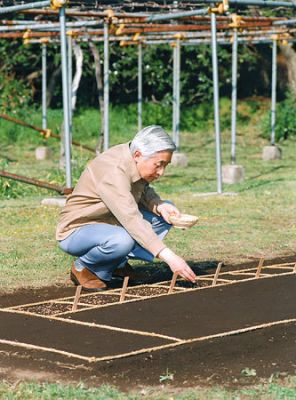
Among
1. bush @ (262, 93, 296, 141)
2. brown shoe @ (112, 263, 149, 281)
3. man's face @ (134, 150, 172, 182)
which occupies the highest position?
man's face @ (134, 150, 172, 182)

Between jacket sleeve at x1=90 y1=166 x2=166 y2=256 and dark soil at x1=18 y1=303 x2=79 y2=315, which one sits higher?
jacket sleeve at x1=90 y1=166 x2=166 y2=256

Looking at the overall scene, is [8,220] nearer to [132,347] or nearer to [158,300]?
[158,300]

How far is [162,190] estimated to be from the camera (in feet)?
47.9

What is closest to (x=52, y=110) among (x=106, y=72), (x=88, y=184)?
(x=106, y=72)

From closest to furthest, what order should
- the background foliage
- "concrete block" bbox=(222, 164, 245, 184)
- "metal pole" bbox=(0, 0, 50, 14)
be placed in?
"metal pole" bbox=(0, 0, 50, 14)
"concrete block" bbox=(222, 164, 245, 184)
the background foliage

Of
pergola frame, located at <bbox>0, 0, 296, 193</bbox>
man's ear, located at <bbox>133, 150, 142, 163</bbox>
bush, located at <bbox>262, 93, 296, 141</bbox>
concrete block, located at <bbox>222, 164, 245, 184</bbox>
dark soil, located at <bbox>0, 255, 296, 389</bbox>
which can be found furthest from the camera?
bush, located at <bbox>262, 93, 296, 141</bbox>

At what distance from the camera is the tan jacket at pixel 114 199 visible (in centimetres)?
719

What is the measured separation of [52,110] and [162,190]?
373 inches

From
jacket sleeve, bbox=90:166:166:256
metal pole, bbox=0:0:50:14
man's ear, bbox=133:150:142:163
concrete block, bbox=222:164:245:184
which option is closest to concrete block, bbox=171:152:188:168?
concrete block, bbox=222:164:245:184

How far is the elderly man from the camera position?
284 inches

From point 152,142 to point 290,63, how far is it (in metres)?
17.4

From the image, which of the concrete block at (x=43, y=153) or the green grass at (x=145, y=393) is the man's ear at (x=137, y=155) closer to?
the green grass at (x=145, y=393)

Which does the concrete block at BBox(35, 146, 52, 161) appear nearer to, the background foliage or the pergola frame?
the pergola frame

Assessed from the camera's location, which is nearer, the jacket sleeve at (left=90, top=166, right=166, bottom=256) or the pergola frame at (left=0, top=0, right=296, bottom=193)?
the jacket sleeve at (left=90, top=166, right=166, bottom=256)
